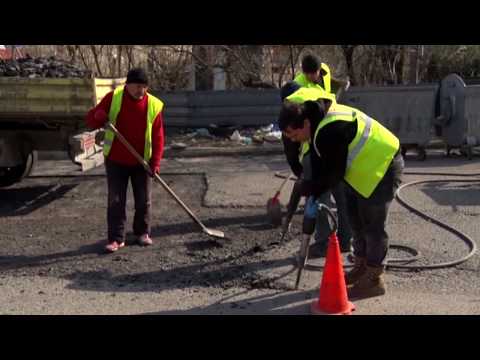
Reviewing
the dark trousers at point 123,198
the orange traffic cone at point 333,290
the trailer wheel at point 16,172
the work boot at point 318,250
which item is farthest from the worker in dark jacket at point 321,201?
the trailer wheel at point 16,172

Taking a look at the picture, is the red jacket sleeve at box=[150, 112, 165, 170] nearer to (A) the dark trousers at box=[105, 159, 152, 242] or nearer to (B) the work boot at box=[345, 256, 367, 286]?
(A) the dark trousers at box=[105, 159, 152, 242]

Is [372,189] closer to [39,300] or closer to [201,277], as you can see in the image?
[201,277]

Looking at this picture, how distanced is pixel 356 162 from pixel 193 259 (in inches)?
78.2

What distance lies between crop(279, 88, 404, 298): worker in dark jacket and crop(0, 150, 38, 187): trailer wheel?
5.55 meters

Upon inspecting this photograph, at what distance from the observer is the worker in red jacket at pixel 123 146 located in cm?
571

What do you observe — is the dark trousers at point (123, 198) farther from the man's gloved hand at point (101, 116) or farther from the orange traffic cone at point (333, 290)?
the orange traffic cone at point (333, 290)

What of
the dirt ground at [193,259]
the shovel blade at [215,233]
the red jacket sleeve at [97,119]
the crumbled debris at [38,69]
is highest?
the crumbled debris at [38,69]

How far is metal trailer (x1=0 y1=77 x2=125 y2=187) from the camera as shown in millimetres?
7074

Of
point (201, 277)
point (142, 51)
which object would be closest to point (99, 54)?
point (142, 51)

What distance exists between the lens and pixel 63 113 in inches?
281

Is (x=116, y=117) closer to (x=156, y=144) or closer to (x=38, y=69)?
(x=156, y=144)

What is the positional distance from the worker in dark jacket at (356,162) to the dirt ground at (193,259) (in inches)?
15.2
